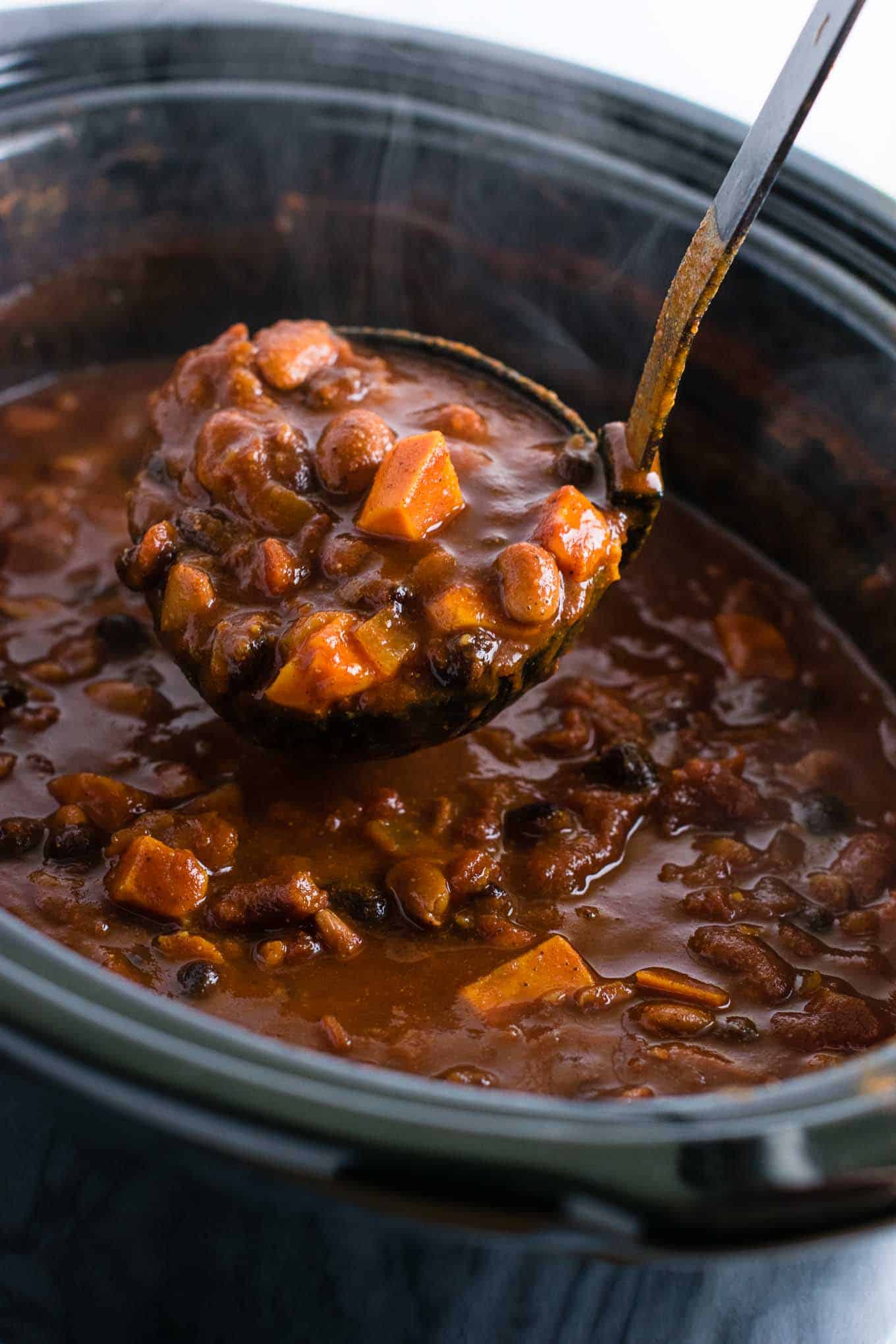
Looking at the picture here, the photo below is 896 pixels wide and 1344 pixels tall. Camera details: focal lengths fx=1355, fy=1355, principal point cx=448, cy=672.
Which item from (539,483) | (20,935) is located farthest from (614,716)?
(20,935)

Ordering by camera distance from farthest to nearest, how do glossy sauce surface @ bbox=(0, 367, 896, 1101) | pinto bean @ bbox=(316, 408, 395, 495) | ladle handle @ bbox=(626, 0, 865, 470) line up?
pinto bean @ bbox=(316, 408, 395, 495)
glossy sauce surface @ bbox=(0, 367, 896, 1101)
ladle handle @ bbox=(626, 0, 865, 470)

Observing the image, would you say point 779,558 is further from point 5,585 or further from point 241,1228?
point 241,1228

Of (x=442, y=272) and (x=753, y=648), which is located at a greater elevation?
(x=442, y=272)

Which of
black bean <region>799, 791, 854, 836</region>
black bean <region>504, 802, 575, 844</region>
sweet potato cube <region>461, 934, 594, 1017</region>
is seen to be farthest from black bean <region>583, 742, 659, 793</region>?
sweet potato cube <region>461, 934, 594, 1017</region>

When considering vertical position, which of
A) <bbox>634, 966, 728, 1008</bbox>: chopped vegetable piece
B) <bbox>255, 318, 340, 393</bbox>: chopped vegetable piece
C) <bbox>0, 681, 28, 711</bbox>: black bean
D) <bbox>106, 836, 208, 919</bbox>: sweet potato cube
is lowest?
<bbox>0, 681, 28, 711</bbox>: black bean

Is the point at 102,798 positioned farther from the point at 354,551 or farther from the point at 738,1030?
the point at 738,1030

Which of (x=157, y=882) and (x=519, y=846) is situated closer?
(x=157, y=882)

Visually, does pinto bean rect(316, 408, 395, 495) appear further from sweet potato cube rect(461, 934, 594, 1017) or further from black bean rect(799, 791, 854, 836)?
black bean rect(799, 791, 854, 836)

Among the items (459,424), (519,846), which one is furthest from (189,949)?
(459,424)
